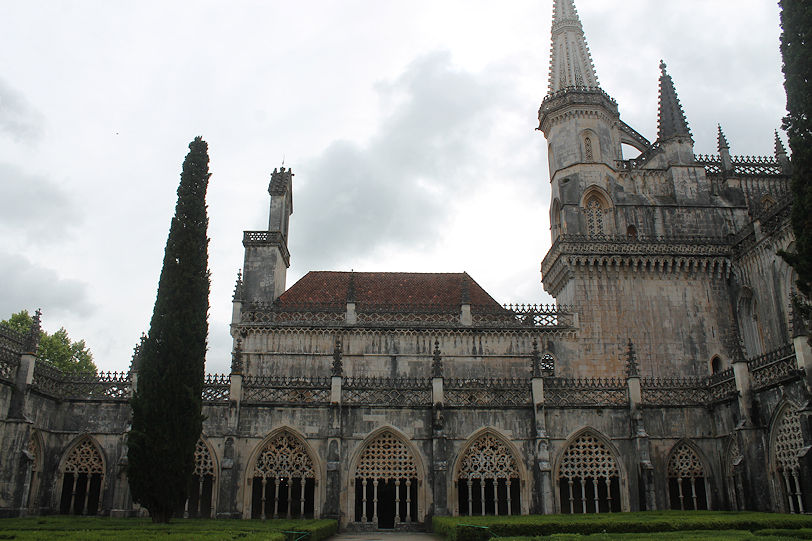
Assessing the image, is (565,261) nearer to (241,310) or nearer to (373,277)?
(373,277)

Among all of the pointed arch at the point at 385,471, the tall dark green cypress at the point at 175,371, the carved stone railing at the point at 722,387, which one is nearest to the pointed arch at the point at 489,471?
the pointed arch at the point at 385,471

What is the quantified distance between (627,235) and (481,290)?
9394mm

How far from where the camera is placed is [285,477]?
77.3ft

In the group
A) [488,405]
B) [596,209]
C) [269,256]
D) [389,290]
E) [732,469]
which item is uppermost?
[596,209]

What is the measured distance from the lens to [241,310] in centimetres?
3412

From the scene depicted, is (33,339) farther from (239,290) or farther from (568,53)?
(568,53)

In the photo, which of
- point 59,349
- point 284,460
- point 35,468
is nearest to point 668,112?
point 284,460

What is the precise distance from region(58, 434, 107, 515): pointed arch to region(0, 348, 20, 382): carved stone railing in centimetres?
367

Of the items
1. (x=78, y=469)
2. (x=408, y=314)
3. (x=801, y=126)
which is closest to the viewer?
(x=801, y=126)

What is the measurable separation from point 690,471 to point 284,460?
1589 centimetres

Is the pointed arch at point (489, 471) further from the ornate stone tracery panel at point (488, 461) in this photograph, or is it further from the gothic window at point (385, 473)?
the gothic window at point (385, 473)

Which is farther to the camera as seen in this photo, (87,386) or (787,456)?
(87,386)

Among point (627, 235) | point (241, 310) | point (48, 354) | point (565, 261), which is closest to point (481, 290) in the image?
point (565, 261)

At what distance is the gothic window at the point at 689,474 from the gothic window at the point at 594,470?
2349 mm
